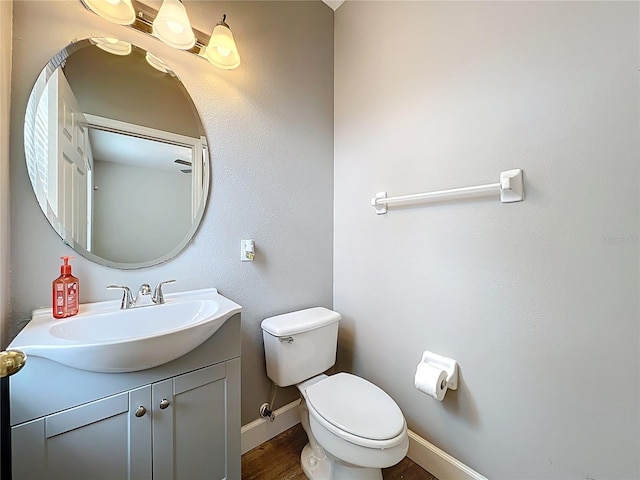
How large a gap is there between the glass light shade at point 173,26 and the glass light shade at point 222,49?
0.08m

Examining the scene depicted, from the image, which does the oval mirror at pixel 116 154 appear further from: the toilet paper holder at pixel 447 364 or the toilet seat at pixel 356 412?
the toilet paper holder at pixel 447 364

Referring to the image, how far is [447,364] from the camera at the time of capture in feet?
4.04

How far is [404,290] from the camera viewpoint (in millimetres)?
1427

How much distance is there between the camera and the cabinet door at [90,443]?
2.32 ft

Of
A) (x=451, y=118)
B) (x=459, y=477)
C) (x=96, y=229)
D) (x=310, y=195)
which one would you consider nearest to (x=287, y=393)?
(x=459, y=477)

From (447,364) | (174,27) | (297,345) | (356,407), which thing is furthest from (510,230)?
(174,27)

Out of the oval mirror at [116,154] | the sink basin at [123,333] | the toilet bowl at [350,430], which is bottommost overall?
the toilet bowl at [350,430]

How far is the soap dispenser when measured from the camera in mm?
926

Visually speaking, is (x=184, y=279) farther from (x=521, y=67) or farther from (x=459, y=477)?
Result: (x=521, y=67)

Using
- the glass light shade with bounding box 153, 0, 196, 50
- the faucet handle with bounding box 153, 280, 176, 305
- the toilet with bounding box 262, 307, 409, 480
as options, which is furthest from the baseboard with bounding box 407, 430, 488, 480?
the glass light shade with bounding box 153, 0, 196, 50

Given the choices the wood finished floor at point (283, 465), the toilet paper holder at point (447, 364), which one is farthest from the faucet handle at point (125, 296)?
the toilet paper holder at point (447, 364)

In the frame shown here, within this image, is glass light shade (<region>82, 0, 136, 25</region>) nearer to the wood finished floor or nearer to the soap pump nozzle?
the soap pump nozzle

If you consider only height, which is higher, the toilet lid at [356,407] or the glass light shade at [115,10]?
the glass light shade at [115,10]

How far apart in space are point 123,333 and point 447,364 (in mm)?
1340
